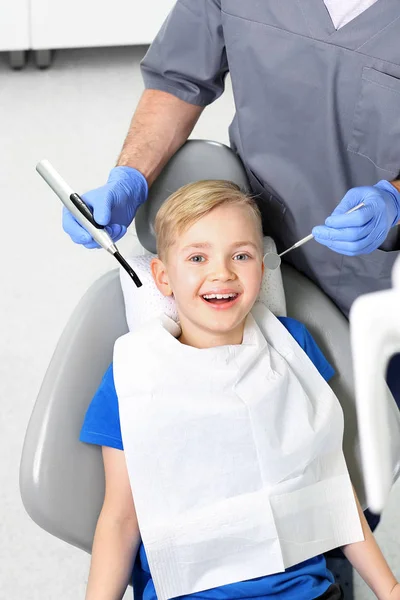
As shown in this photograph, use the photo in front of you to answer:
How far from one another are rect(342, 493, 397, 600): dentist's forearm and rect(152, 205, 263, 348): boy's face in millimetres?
383

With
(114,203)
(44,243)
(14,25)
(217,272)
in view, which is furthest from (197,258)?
(14,25)

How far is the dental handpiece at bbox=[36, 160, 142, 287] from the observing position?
150 cm

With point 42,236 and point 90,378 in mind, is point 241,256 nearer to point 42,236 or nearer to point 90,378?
point 90,378

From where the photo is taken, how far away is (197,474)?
1434mm

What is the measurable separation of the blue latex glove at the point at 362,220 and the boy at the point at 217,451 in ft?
0.46

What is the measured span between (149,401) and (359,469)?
0.40 meters

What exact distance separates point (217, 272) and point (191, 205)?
128mm

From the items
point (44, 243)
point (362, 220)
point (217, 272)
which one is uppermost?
point (362, 220)

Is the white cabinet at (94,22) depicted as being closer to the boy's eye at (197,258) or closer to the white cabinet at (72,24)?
the white cabinet at (72,24)

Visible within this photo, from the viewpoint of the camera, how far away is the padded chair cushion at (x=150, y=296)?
1585mm

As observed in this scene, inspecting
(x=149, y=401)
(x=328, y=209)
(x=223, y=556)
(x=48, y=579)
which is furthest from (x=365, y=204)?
(x=48, y=579)

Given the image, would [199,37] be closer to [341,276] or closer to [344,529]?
[341,276]

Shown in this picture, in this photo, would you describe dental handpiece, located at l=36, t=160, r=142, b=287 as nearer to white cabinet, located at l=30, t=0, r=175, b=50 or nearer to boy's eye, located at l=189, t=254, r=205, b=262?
boy's eye, located at l=189, t=254, r=205, b=262

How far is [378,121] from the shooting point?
149 cm
